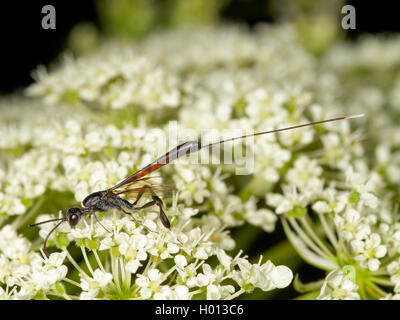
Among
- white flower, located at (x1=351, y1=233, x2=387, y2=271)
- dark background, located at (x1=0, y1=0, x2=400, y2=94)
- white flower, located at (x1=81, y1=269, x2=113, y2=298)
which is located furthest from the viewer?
dark background, located at (x1=0, y1=0, x2=400, y2=94)

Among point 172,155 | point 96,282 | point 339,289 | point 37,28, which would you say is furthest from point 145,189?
point 37,28

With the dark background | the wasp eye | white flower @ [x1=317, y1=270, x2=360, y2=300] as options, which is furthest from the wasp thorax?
the dark background

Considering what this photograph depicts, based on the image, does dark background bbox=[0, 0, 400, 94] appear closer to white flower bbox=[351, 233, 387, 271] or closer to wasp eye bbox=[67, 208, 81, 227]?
wasp eye bbox=[67, 208, 81, 227]

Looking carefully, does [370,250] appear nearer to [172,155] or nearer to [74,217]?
[172,155]

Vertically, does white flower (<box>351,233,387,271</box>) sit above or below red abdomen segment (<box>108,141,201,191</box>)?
below

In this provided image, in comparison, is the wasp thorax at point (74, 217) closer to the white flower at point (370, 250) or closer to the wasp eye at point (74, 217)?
the wasp eye at point (74, 217)

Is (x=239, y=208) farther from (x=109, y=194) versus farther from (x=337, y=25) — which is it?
(x=337, y=25)

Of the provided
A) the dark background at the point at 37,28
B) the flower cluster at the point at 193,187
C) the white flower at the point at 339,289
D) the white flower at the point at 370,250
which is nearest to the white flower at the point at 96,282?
the flower cluster at the point at 193,187
